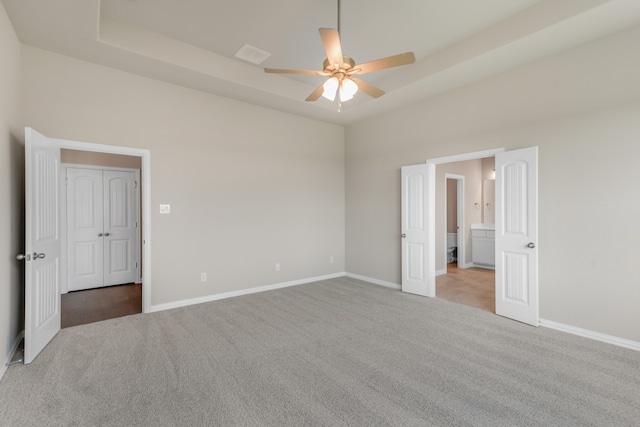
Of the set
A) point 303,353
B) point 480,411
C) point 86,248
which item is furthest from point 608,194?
point 86,248

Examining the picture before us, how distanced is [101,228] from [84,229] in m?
0.24

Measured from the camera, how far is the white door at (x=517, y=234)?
343 cm

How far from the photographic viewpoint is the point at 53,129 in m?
3.29

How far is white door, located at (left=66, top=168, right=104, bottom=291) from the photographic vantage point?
495 cm

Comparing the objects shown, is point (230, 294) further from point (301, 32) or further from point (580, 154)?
point (580, 154)

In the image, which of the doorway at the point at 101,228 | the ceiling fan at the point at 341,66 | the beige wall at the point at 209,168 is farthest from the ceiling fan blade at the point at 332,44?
the doorway at the point at 101,228

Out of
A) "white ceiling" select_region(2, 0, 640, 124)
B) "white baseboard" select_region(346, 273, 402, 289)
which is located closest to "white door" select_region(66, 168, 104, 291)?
"white ceiling" select_region(2, 0, 640, 124)

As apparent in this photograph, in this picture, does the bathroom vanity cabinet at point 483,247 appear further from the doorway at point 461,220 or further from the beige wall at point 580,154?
the beige wall at point 580,154

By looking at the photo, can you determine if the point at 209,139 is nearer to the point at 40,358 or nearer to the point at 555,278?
the point at 40,358

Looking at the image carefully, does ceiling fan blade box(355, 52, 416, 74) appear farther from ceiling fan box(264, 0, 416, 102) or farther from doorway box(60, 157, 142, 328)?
doorway box(60, 157, 142, 328)

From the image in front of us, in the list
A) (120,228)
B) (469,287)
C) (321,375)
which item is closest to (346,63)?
(321,375)

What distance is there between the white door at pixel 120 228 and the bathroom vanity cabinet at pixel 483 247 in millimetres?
7361

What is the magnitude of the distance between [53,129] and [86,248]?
103 inches

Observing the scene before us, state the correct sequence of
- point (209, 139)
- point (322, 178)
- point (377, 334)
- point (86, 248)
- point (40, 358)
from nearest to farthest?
point (40, 358) < point (377, 334) < point (209, 139) < point (86, 248) < point (322, 178)
